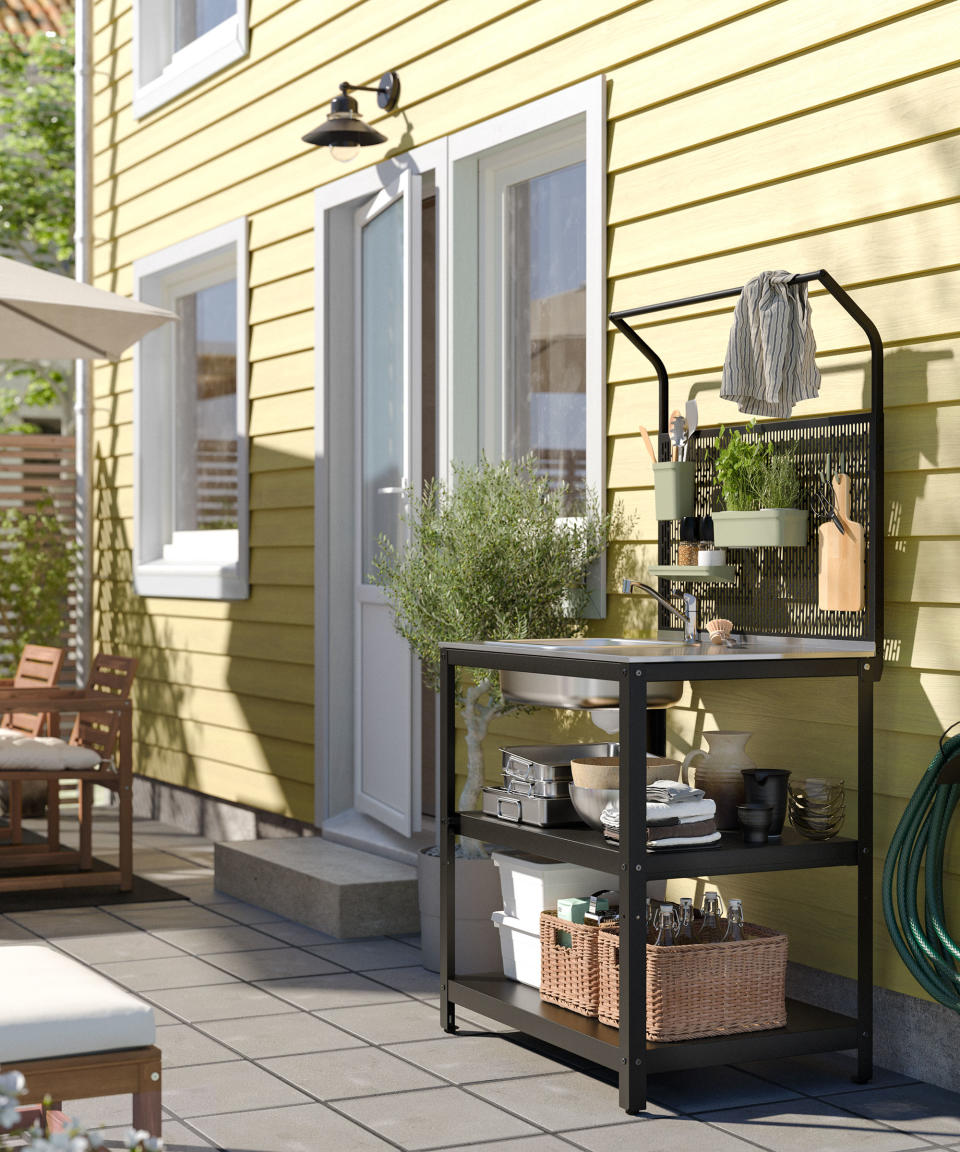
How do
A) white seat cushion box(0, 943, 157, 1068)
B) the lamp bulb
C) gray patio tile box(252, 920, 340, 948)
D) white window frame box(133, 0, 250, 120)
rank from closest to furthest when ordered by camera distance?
white seat cushion box(0, 943, 157, 1068)
gray patio tile box(252, 920, 340, 948)
the lamp bulb
white window frame box(133, 0, 250, 120)

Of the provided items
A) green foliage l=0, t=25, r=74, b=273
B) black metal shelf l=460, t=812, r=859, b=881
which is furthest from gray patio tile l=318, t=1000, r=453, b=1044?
green foliage l=0, t=25, r=74, b=273

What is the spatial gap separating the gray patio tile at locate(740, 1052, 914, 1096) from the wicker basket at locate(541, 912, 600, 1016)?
0.43 meters

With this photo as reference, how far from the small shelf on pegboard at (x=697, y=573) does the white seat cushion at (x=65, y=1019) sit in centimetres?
184

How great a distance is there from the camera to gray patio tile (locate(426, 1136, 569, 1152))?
3.20 meters

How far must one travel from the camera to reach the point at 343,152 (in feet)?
18.8

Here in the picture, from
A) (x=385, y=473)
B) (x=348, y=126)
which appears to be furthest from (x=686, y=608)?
(x=348, y=126)

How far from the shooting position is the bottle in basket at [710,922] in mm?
3758

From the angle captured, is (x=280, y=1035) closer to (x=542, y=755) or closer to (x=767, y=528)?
(x=542, y=755)

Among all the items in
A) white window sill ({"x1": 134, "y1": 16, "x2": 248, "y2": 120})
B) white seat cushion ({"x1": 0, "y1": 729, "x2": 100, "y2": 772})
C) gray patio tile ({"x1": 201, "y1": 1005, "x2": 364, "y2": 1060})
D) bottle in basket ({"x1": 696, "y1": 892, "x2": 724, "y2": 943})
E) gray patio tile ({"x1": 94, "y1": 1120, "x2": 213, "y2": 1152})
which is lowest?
gray patio tile ({"x1": 201, "y1": 1005, "x2": 364, "y2": 1060})

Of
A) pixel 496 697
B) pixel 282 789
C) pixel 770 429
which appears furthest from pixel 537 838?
pixel 282 789

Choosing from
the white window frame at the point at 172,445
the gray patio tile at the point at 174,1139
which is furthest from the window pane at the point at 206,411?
the gray patio tile at the point at 174,1139

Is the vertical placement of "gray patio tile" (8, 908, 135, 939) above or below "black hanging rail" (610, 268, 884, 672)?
below

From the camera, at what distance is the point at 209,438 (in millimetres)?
7582

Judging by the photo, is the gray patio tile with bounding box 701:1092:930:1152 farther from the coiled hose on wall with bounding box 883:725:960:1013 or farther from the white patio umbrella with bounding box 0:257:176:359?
the white patio umbrella with bounding box 0:257:176:359
